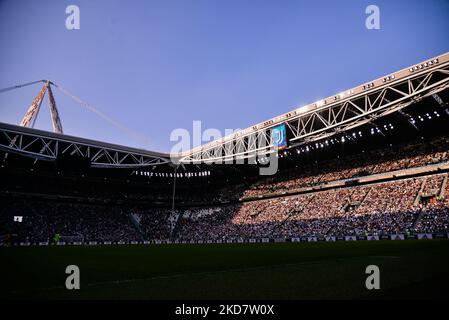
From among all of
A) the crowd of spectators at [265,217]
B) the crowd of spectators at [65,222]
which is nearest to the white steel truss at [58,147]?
the crowd of spectators at [65,222]

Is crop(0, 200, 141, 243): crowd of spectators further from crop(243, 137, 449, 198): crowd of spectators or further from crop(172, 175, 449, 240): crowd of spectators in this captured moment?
crop(243, 137, 449, 198): crowd of spectators

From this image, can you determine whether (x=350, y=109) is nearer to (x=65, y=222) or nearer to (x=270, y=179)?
(x=270, y=179)

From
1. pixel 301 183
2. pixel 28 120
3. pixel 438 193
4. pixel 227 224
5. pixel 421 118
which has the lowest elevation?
pixel 227 224

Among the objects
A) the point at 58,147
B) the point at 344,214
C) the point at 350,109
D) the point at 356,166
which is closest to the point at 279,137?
the point at 350,109

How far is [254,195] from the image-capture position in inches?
2142

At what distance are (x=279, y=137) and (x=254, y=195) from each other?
21680mm

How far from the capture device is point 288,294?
5.05m

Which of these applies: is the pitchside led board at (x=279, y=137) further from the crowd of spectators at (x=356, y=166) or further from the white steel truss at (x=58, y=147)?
the white steel truss at (x=58, y=147)

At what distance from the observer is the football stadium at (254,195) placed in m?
13.3

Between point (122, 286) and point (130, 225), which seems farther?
point (130, 225)

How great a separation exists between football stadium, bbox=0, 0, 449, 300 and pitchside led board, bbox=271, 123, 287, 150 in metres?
0.14
